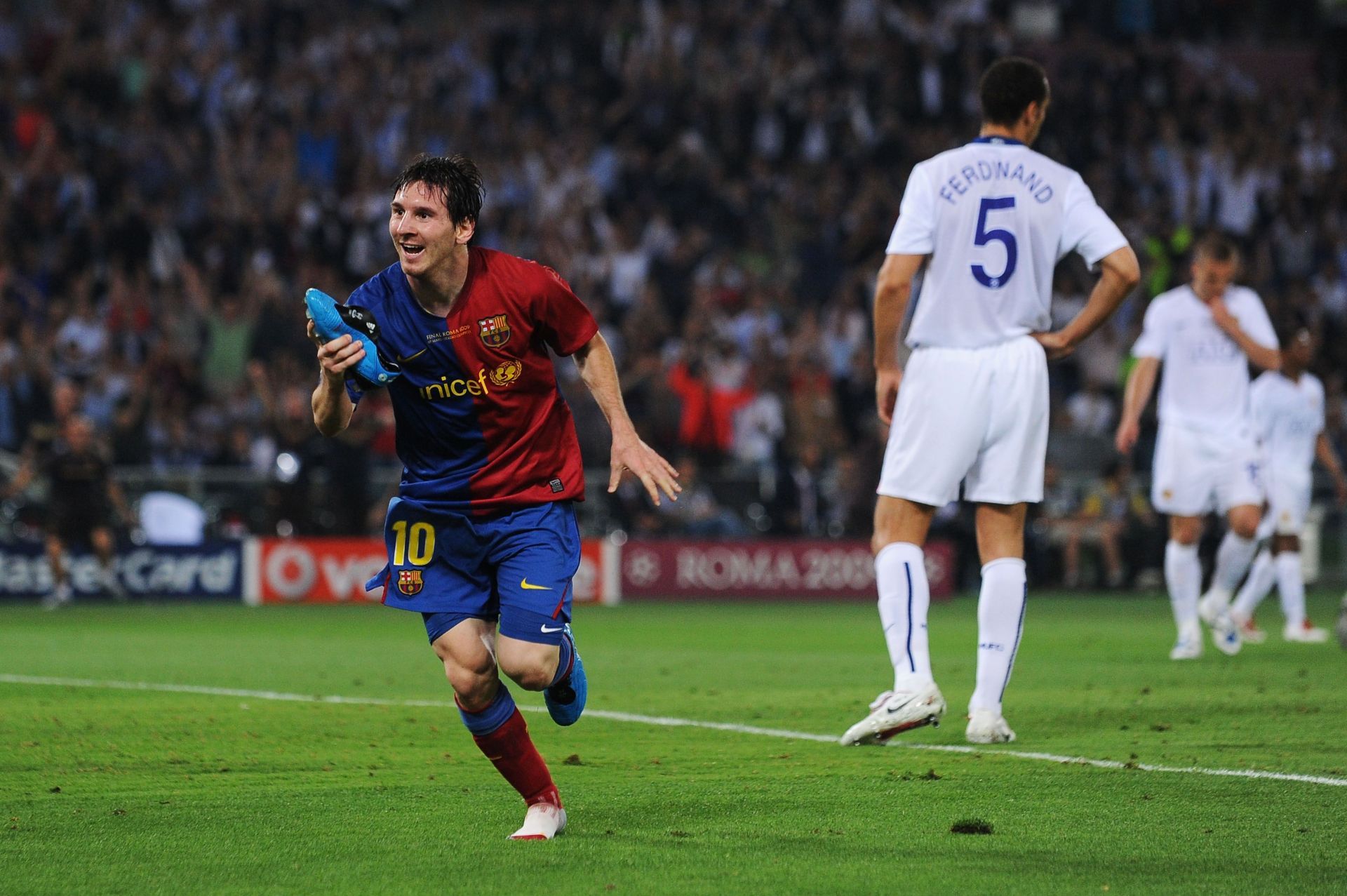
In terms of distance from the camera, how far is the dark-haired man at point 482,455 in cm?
→ 553

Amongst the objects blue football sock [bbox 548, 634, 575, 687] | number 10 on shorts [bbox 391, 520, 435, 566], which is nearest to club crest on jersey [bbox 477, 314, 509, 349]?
number 10 on shorts [bbox 391, 520, 435, 566]

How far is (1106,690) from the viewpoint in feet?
31.7

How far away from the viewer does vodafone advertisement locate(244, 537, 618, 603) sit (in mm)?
19125

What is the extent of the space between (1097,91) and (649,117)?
273 inches

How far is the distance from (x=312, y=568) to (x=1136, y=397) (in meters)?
10.3

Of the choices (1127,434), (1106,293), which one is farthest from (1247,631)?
(1106,293)

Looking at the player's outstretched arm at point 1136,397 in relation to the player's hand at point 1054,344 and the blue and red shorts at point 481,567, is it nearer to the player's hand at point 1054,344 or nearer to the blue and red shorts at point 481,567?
the player's hand at point 1054,344

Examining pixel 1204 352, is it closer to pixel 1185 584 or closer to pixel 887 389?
pixel 1185 584

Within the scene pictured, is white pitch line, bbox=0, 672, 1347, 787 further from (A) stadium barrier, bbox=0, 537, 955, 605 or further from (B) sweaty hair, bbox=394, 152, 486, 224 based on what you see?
(A) stadium barrier, bbox=0, 537, 955, 605

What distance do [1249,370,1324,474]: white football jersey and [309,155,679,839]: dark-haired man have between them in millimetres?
9245

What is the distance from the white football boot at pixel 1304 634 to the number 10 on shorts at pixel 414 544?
922 centimetres

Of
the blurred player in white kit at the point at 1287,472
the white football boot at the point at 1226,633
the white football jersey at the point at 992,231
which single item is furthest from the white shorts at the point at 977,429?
the blurred player in white kit at the point at 1287,472

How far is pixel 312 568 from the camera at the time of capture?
19266mm

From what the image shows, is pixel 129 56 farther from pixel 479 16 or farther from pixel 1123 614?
pixel 1123 614
